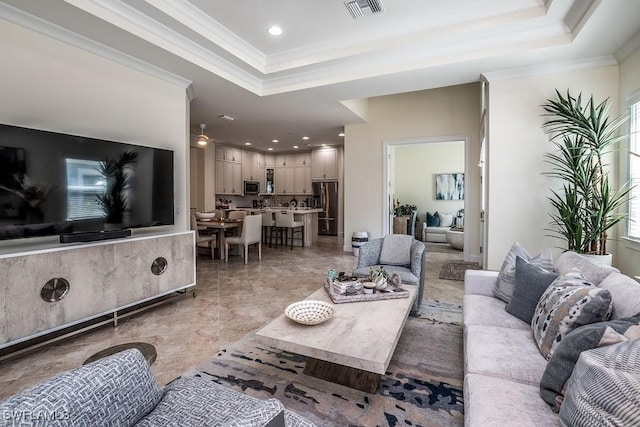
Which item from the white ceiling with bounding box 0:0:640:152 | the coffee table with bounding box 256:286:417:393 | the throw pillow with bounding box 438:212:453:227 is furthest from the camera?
the throw pillow with bounding box 438:212:453:227

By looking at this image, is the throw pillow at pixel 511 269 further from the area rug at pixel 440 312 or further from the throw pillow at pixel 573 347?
the throw pillow at pixel 573 347

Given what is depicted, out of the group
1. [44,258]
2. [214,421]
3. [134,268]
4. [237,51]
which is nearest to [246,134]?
[237,51]

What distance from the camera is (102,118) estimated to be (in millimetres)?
3139

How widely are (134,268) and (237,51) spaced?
105 inches

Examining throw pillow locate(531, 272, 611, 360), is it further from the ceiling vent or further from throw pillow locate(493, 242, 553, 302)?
the ceiling vent

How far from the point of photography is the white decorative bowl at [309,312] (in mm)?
1991

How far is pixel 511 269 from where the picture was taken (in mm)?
2420

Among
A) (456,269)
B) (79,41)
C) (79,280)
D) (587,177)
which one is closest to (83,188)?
(79,280)

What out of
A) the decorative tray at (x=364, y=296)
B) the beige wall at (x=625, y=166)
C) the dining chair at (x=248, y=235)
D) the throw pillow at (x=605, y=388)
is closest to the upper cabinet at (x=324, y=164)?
the dining chair at (x=248, y=235)

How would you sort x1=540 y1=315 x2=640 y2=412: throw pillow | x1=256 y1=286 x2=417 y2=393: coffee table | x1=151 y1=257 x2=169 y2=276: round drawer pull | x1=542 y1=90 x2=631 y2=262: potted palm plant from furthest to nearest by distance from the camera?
x1=151 y1=257 x2=169 y2=276: round drawer pull, x1=542 y1=90 x2=631 y2=262: potted palm plant, x1=256 y1=286 x2=417 y2=393: coffee table, x1=540 y1=315 x2=640 y2=412: throw pillow

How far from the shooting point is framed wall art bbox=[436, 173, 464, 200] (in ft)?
28.5

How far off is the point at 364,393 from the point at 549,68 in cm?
391

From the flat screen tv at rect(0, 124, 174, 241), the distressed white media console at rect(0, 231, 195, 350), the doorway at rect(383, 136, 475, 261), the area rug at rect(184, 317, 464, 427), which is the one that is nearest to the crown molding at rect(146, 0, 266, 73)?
the flat screen tv at rect(0, 124, 174, 241)

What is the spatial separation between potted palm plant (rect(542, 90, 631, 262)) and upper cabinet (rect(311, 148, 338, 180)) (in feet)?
21.3
